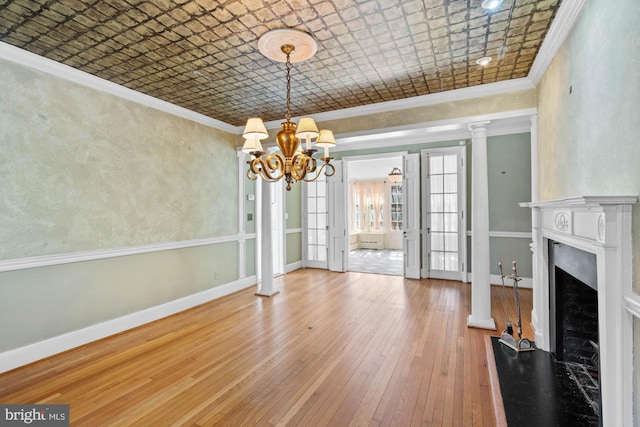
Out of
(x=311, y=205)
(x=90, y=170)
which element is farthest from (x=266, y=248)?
(x=90, y=170)

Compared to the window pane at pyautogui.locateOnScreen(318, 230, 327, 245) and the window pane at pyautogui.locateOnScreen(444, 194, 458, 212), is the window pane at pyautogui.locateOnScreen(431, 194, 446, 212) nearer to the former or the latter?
the window pane at pyautogui.locateOnScreen(444, 194, 458, 212)

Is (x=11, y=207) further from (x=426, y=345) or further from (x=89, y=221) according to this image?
(x=426, y=345)

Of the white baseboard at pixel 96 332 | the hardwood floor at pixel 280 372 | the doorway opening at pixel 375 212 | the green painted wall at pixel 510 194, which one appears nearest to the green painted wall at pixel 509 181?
the green painted wall at pixel 510 194

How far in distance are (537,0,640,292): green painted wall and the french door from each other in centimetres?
300

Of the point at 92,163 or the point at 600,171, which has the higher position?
the point at 92,163

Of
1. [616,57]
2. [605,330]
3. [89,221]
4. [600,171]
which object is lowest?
[605,330]

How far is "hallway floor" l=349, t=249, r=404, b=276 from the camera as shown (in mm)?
6684

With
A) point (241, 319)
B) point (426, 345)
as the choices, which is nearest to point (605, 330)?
point (426, 345)

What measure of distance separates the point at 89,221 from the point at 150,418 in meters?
2.13

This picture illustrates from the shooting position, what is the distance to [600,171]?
172 centimetres

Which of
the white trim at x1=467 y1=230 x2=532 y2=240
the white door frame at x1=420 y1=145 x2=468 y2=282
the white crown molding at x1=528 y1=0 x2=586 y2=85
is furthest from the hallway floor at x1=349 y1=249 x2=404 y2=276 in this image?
the white crown molding at x1=528 y1=0 x2=586 y2=85

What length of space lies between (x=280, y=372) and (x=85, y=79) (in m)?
3.41

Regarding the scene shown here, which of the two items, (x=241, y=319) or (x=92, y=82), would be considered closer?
(x=92, y=82)

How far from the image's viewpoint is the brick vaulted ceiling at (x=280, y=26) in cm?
207
